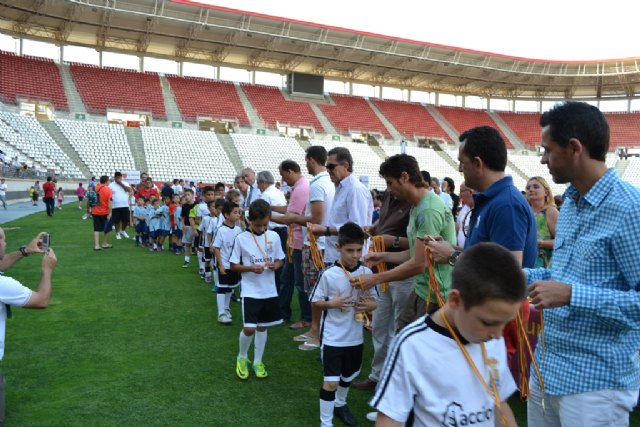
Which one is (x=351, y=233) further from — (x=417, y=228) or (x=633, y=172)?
(x=633, y=172)

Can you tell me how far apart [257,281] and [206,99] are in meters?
34.9

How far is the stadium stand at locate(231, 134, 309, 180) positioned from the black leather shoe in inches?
1031

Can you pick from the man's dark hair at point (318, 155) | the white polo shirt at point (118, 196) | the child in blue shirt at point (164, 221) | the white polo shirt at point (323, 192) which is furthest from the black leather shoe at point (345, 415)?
the white polo shirt at point (118, 196)

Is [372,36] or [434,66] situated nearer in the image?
[372,36]

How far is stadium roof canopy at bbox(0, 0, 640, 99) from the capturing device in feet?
102

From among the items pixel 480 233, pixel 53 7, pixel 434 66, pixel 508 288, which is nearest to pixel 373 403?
pixel 508 288

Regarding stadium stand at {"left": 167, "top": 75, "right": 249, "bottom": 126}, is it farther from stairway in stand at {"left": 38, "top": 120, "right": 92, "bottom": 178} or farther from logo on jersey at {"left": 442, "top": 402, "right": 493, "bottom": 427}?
logo on jersey at {"left": 442, "top": 402, "right": 493, "bottom": 427}

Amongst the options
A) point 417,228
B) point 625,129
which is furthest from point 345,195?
point 625,129

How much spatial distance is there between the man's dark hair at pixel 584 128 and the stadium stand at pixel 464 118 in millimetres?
45325

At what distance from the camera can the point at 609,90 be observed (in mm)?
46125

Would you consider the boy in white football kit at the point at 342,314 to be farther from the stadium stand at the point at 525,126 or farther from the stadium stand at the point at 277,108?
the stadium stand at the point at 525,126

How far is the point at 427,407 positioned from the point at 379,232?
261 cm

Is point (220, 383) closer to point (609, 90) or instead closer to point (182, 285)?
point (182, 285)

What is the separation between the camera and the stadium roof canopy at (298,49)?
31062 mm
